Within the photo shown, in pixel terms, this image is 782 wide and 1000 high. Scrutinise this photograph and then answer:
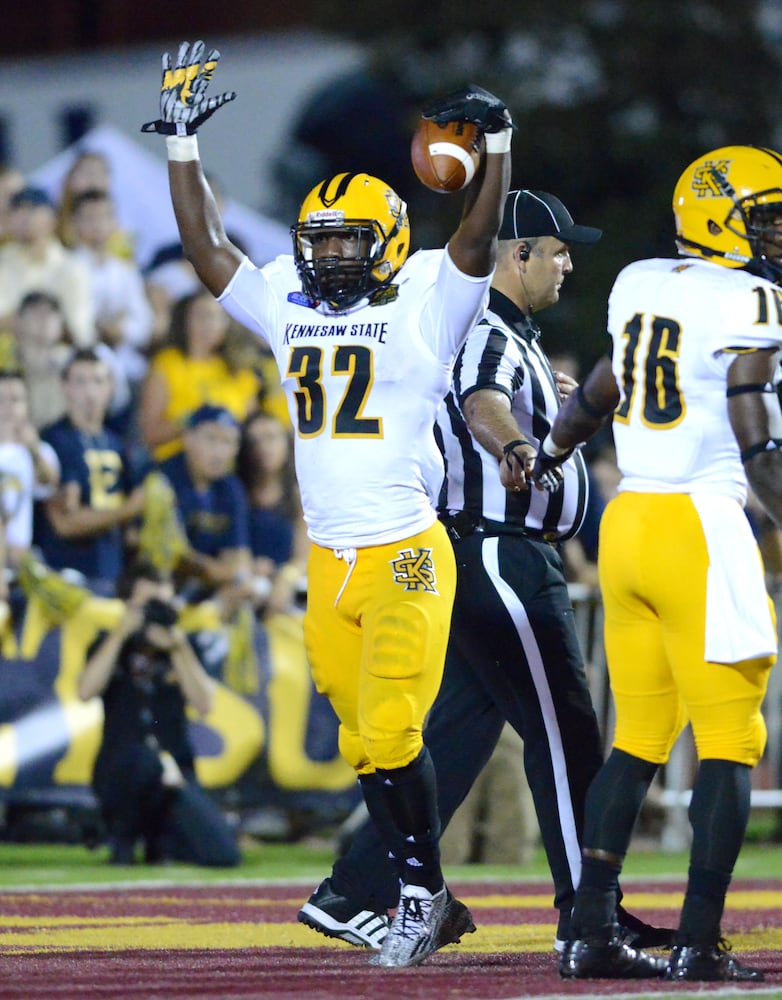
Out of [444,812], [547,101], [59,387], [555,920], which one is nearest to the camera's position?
[444,812]

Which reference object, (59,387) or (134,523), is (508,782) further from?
(59,387)

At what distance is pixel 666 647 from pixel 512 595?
71cm

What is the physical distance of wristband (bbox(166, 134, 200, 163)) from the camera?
5.91 meters

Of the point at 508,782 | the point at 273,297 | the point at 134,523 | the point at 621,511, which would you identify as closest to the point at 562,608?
the point at 621,511

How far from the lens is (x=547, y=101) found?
792 inches

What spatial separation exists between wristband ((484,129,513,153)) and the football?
0.9 inches

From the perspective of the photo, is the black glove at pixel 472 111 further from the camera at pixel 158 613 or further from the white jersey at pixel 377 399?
the camera at pixel 158 613

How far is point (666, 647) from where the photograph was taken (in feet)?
16.9

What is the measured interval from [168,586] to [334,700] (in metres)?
3.76

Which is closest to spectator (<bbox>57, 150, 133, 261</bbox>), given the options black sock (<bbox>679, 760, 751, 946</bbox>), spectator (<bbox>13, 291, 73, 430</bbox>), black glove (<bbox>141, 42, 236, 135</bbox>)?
spectator (<bbox>13, 291, 73, 430</bbox>)

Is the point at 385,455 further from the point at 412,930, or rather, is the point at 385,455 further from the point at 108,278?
the point at 108,278

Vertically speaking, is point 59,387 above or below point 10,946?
above

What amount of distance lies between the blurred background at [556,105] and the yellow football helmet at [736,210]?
12.7 metres

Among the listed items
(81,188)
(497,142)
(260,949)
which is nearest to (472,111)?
(497,142)
